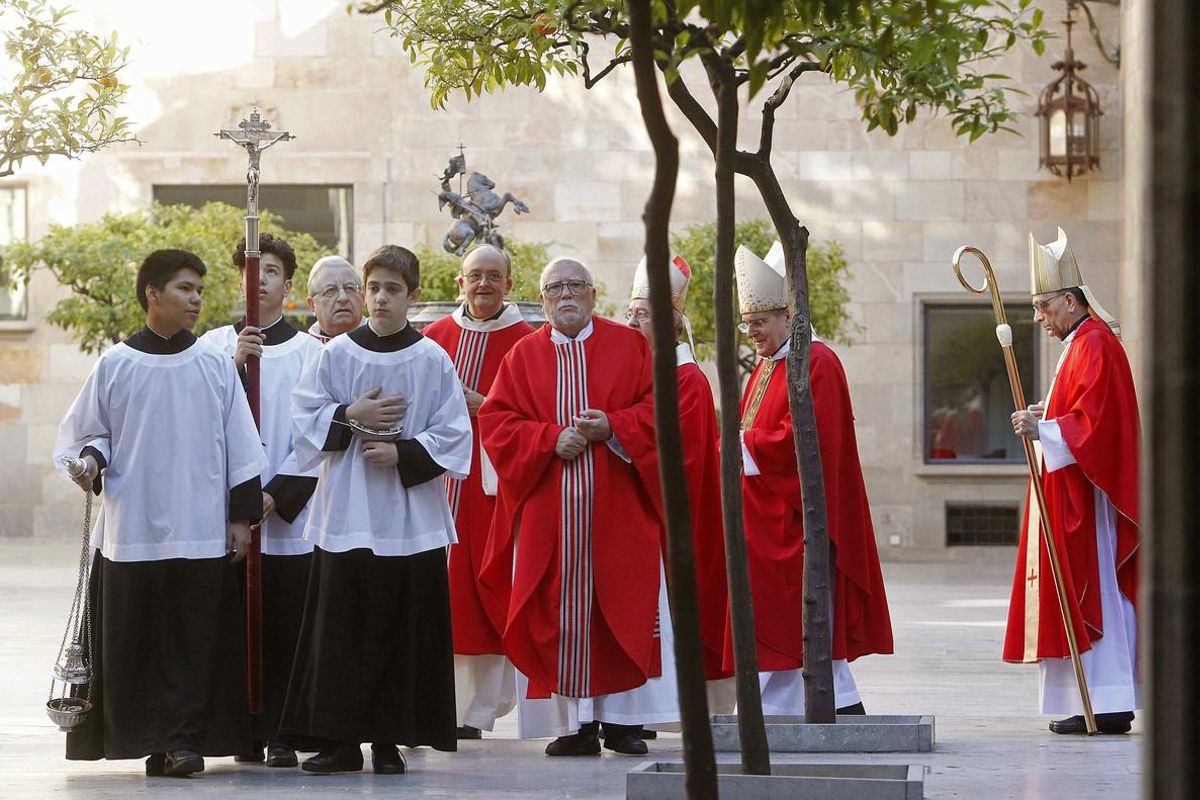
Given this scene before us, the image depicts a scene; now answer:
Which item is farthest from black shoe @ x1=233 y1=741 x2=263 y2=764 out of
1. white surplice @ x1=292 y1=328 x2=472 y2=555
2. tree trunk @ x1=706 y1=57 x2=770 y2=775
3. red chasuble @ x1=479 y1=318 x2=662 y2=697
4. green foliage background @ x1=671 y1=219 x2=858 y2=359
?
green foliage background @ x1=671 y1=219 x2=858 y2=359

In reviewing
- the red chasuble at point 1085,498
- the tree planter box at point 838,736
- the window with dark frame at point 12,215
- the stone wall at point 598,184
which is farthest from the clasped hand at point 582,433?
the window with dark frame at point 12,215

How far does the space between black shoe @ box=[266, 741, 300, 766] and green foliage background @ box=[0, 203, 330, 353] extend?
12.5m

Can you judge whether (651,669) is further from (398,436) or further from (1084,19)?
(1084,19)

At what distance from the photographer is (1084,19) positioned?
2228cm

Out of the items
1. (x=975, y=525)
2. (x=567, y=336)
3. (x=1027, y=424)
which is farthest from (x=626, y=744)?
(x=975, y=525)

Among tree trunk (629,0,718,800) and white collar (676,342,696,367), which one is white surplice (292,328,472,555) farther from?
tree trunk (629,0,718,800)

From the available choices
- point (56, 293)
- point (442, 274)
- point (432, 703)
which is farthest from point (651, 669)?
point (56, 293)

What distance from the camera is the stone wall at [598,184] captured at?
22.4 metres

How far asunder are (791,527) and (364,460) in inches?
76.9

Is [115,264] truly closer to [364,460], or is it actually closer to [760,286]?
[760,286]

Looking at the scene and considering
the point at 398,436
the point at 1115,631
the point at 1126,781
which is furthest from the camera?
the point at 1115,631

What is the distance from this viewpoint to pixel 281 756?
23.4 ft

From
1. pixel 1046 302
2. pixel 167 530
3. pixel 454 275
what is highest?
pixel 454 275

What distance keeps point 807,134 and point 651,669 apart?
1581 cm
